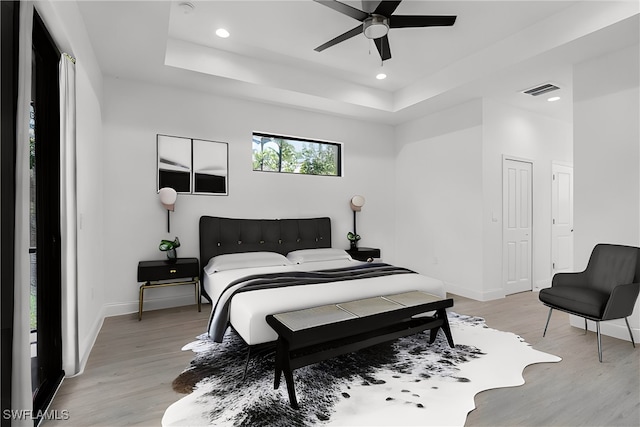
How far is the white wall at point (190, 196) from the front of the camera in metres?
3.85

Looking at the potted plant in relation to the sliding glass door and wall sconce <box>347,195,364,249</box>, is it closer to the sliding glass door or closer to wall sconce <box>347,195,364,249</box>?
the sliding glass door

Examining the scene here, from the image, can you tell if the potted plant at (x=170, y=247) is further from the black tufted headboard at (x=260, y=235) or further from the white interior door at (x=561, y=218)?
the white interior door at (x=561, y=218)

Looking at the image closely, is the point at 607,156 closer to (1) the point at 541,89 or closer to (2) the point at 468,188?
(1) the point at 541,89

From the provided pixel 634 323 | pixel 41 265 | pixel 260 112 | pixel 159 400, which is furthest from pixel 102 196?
pixel 634 323

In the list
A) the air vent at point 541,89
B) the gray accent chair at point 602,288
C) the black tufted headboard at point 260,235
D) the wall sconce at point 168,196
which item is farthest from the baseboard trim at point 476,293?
the wall sconce at point 168,196

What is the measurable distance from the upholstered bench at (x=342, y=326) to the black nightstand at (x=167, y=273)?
1.96 m

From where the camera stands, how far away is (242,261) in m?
3.79

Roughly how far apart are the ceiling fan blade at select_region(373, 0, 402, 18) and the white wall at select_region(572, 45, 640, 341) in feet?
7.71

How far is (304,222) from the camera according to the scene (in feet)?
16.1

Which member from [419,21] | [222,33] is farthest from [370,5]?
[222,33]

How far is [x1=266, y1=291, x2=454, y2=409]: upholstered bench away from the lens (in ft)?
Answer: 6.77

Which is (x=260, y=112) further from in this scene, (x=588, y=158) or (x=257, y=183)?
(x=588, y=158)

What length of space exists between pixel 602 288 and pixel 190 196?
4594 mm

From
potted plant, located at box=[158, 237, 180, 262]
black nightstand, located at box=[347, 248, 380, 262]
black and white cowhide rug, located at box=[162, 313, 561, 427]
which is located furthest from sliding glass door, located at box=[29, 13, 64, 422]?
black nightstand, located at box=[347, 248, 380, 262]
